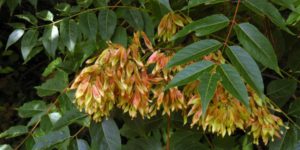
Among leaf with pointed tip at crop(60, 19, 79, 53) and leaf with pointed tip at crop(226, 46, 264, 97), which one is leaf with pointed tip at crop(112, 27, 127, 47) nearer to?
leaf with pointed tip at crop(60, 19, 79, 53)

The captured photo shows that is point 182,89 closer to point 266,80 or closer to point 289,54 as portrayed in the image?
point 289,54

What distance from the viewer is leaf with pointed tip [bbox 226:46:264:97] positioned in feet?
2.79

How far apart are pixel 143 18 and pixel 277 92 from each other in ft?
1.37

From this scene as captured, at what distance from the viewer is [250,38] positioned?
0.95 m

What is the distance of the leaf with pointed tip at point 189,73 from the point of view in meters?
0.87

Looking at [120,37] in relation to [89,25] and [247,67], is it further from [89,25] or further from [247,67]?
[247,67]

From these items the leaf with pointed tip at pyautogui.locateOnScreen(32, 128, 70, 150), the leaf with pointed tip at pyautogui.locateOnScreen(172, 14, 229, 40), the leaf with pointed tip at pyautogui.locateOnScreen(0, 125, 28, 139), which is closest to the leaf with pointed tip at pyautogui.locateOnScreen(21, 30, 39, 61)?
the leaf with pointed tip at pyautogui.locateOnScreen(0, 125, 28, 139)

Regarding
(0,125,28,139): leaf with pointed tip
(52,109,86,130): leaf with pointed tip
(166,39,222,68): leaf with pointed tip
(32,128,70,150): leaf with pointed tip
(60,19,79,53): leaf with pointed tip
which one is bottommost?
(0,125,28,139): leaf with pointed tip

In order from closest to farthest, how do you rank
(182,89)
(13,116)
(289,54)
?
1. (182,89)
2. (289,54)
3. (13,116)

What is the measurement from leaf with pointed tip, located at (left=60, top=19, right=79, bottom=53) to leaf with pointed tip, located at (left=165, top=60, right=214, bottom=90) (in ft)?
1.68

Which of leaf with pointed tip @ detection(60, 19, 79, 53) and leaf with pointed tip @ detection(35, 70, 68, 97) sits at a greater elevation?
leaf with pointed tip @ detection(60, 19, 79, 53)

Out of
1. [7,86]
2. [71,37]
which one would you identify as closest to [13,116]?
[7,86]

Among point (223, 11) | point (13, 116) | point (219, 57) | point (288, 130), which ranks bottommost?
point (13, 116)

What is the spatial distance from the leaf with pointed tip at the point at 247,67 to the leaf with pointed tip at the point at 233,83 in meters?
0.02
